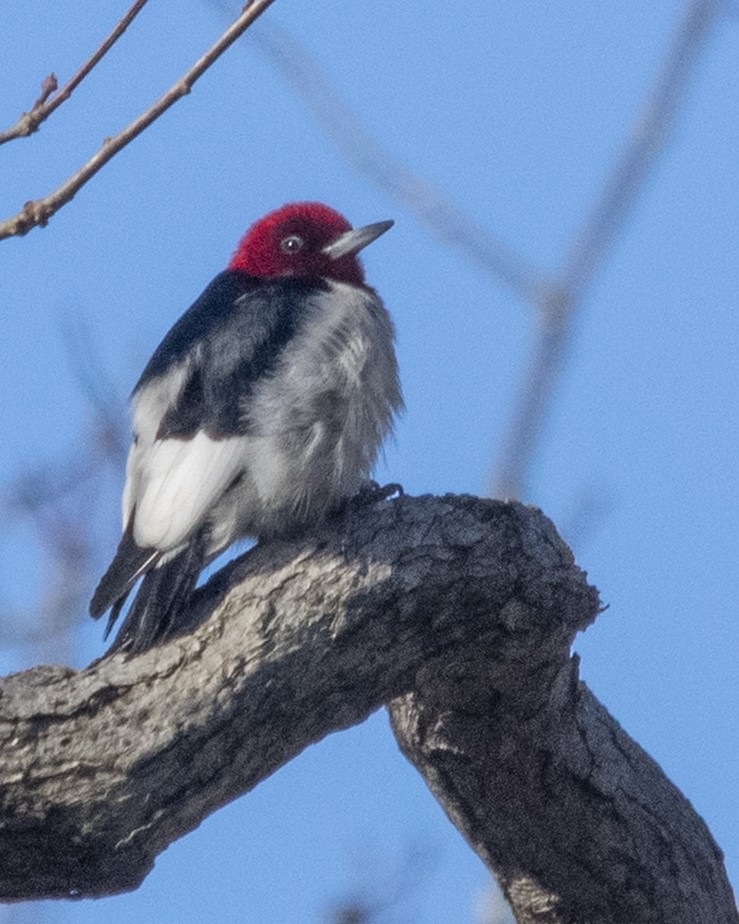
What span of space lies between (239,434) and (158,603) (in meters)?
0.62

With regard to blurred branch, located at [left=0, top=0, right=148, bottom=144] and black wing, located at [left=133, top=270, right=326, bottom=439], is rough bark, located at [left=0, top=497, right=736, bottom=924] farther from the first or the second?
blurred branch, located at [left=0, top=0, right=148, bottom=144]

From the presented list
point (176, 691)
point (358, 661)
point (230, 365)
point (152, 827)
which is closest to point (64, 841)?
point (152, 827)

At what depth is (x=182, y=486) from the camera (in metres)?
4.48

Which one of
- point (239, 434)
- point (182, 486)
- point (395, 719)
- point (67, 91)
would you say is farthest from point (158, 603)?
point (67, 91)

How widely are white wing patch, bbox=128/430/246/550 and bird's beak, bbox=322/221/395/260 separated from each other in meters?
1.32

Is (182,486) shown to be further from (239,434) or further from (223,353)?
(223,353)

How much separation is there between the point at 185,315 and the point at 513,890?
214 cm

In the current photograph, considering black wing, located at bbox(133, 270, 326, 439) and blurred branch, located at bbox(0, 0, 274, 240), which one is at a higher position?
black wing, located at bbox(133, 270, 326, 439)

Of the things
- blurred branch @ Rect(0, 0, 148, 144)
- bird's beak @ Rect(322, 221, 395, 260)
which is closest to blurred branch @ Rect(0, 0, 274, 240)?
blurred branch @ Rect(0, 0, 148, 144)

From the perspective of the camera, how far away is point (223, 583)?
432 centimetres

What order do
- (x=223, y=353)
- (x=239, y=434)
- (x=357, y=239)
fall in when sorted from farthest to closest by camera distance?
(x=357, y=239) → (x=223, y=353) → (x=239, y=434)

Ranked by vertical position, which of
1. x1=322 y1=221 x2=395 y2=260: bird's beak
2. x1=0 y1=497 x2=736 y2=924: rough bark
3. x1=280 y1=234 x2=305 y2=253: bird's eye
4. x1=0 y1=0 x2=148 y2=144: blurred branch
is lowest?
x1=0 y1=497 x2=736 y2=924: rough bark

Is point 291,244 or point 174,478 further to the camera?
point 291,244

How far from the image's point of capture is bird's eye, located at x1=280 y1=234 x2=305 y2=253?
5.78 m
